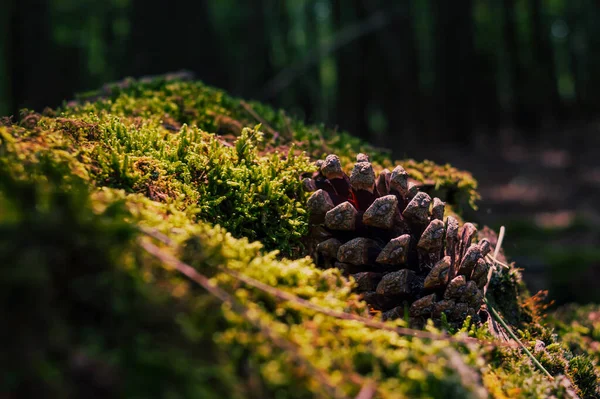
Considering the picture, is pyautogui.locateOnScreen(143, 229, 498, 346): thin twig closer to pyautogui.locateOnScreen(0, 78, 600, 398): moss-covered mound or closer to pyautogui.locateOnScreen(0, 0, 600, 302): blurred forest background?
pyautogui.locateOnScreen(0, 78, 600, 398): moss-covered mound

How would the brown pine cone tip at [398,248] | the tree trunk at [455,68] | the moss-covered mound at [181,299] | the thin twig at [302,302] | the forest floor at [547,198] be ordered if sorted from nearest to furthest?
1. the moss-covered mound at [181,299]
2. the thin twig at [302,302]
3. the brown pine cone tip at [398,248]
4. the forest floor at [547,198]
5. the tree trunk at [455,68]

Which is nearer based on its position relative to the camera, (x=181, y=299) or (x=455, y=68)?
(x=181, y=299)

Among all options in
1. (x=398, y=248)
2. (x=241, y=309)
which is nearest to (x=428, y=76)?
(x=398, y=248)

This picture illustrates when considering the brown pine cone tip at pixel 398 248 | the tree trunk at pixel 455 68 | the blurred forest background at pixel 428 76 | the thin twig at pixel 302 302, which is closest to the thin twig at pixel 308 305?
the thin twig at pixel 302 302

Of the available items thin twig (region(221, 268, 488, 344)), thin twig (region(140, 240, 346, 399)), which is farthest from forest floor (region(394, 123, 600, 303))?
thin twig (region(140, 240, 346, 399))

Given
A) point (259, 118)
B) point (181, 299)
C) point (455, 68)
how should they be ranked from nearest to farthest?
point (181, 299) < point (259, 118) < point (455, 68)

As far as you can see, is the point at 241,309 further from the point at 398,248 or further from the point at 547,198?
the point at 547,198

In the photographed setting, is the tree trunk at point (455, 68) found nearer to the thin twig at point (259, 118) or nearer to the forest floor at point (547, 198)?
the forest floor at point (547, 198)
